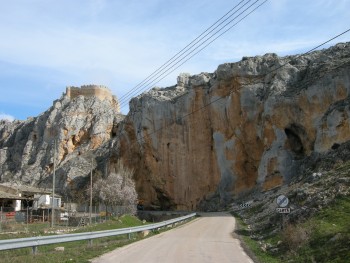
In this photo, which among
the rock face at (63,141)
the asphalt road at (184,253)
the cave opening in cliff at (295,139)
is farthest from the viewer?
the rock face at (63,141)

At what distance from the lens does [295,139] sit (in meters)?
54.7

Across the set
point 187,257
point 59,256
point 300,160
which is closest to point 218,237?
point 187,257

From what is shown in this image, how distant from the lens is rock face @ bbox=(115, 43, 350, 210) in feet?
165

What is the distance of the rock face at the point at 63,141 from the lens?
287ft

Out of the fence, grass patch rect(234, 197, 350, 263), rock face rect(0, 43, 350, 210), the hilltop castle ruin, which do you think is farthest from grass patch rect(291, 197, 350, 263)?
the hilltop castle ruin

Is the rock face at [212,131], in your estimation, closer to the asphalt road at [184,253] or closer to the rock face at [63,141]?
the rock face at [63,141]

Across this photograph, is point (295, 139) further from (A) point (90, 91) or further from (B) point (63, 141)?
(A) point (90, 91)

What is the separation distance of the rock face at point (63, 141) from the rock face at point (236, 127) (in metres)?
11.9

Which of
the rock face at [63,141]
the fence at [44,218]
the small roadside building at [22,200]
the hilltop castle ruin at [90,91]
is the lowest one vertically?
the fence at [44,218]

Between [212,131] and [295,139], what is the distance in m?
16.8

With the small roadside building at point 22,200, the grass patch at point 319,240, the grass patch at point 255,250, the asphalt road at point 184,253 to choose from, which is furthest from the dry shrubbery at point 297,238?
the small roadside building at point 22,200

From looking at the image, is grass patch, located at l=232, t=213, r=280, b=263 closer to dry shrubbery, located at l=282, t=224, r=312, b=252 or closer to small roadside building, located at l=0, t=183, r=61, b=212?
dry shrubbery, located at l=282, t=224, r=312, b=252

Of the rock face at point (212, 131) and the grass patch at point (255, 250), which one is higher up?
the rock face at point (212, 131)

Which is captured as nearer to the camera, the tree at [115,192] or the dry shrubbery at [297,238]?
the dry shrubbery at [297,238]
